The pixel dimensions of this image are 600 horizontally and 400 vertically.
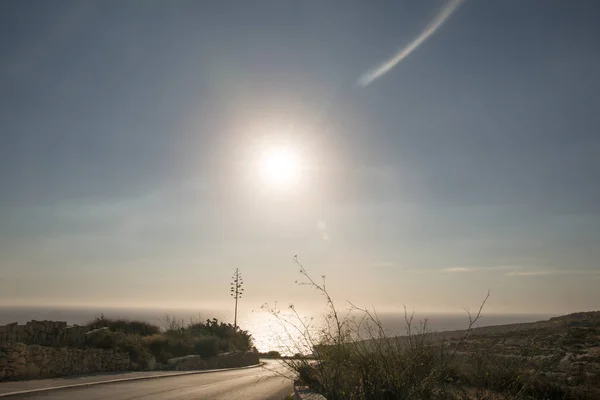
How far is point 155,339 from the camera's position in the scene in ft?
90.7

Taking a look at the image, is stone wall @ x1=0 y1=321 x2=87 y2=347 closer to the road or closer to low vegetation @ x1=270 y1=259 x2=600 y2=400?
the road

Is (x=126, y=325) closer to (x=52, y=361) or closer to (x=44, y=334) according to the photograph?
(x=44, y=334)

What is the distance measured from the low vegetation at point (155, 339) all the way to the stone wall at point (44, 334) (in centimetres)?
99

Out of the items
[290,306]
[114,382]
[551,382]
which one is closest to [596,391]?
[551,382]

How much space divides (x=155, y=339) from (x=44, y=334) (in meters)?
8.48

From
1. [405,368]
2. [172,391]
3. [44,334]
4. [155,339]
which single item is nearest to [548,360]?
[405,368]

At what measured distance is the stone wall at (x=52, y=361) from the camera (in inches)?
615

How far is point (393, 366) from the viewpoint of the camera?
24.5 ft

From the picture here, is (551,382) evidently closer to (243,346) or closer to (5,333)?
(5,333)

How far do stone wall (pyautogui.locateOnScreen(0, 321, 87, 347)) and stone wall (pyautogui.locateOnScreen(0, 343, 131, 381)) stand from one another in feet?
5.40

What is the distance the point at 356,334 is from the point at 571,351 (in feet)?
34.2

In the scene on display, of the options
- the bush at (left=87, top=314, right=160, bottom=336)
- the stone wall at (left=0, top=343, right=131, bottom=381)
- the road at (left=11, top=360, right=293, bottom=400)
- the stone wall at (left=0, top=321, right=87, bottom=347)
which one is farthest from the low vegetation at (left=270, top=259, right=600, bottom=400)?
the bush at (left=87, top=314, right=160, bottom=336)

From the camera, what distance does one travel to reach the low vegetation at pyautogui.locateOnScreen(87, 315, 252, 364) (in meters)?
23.2

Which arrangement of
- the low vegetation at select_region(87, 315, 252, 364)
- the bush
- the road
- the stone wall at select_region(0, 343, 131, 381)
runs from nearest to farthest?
the road
the stone wall at select_region(0, 343, 131, 381)
the low vegetation at select_region(87, 315, 252, 364)
the bush
